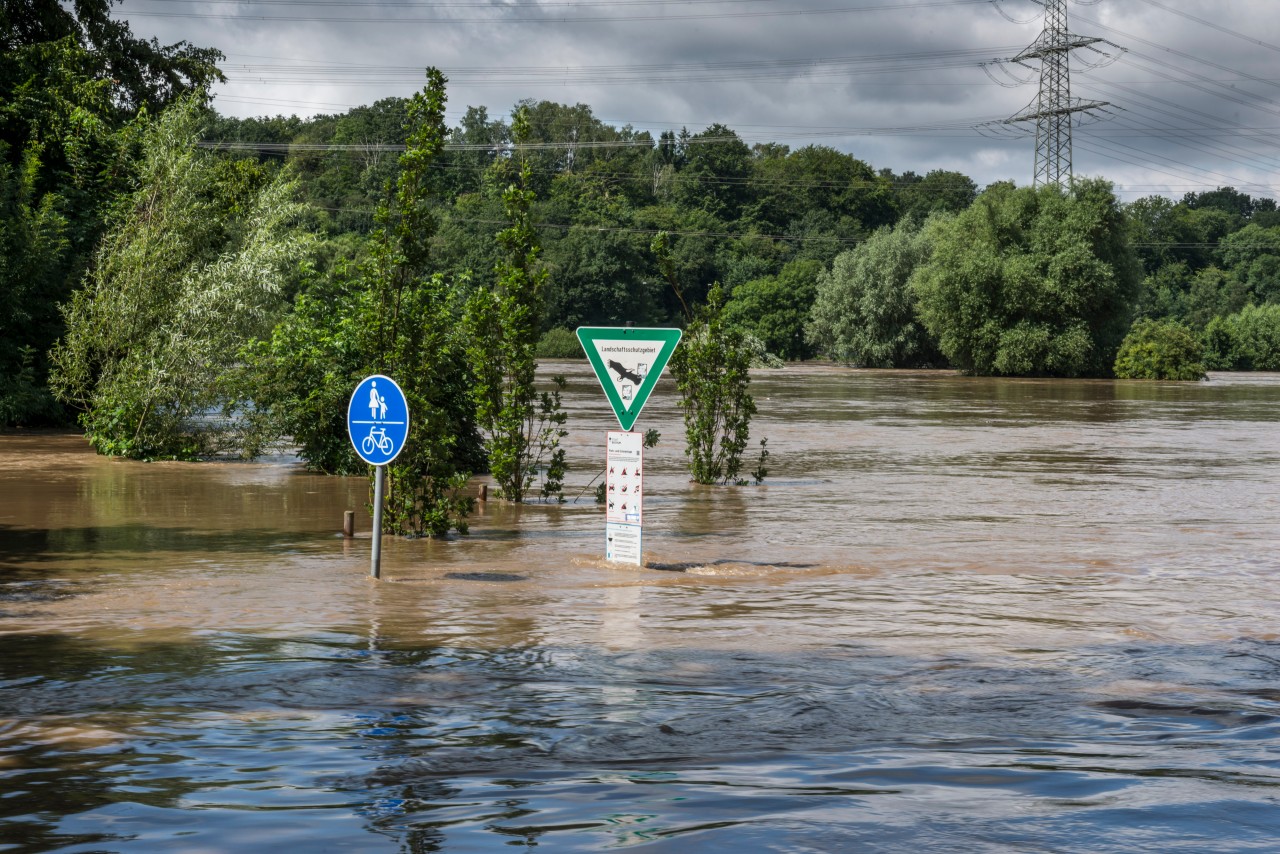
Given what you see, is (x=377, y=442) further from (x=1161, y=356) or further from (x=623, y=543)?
(x=1161, y=356)

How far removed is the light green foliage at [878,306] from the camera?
10144 centimetres

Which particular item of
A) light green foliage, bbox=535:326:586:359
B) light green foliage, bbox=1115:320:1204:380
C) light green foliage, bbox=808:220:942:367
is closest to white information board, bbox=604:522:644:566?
light green foliage, bbox=1115:320:1204:380

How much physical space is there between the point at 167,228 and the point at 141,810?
79.0ft

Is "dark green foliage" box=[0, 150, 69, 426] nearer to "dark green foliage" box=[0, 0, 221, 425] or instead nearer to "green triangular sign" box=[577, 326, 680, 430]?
"dark green foliage" box=[0, 0, 221, 425]

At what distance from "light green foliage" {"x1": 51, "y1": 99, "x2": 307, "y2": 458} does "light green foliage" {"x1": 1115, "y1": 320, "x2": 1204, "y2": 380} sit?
68657mm

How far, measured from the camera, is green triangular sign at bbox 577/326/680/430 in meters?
13.5

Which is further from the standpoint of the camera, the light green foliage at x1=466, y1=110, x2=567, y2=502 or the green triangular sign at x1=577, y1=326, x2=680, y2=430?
the light green foliage at x1=466, y1=110, x2=567, y2=502

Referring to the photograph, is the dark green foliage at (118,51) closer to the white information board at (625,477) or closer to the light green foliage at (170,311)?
the light green foliage at (170,311)

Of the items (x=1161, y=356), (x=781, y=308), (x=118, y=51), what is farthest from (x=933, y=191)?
(x=118, y=51)

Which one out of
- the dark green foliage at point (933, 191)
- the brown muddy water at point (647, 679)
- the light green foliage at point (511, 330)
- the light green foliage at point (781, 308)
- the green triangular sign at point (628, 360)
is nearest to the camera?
the brown muddy water at point (647, 679)

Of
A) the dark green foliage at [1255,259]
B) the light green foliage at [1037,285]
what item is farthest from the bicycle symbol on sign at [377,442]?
the dark green foliage at [1255,259]

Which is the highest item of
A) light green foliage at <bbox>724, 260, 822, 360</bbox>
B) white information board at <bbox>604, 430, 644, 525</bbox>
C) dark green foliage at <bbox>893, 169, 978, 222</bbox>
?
dark green foliage at <bbox>893, 169, 978, 222</bbox>

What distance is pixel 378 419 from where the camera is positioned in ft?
42.7

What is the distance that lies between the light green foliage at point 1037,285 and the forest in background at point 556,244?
0.17 m
